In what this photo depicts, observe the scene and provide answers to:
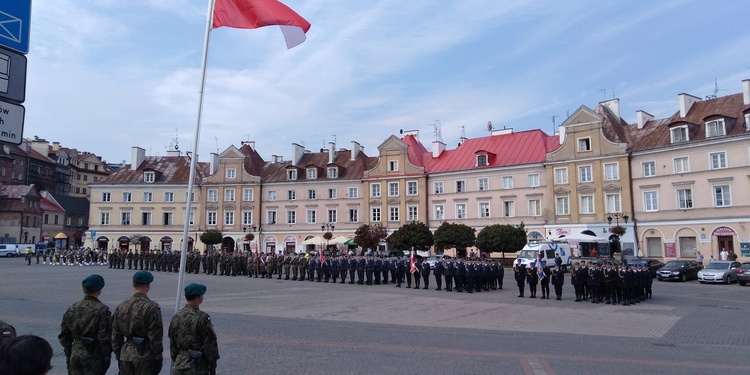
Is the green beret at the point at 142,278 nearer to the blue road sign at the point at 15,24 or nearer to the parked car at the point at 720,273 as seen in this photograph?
the blue road sign at the point at 15,24

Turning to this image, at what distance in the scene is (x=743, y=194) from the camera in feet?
129

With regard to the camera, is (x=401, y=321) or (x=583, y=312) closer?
(x=401, y=321)

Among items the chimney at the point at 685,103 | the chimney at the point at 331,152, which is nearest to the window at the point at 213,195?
the chimney at the point at 331,152

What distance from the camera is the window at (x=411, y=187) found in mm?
57772

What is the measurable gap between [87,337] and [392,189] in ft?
174

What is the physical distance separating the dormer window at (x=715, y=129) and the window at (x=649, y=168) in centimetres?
460

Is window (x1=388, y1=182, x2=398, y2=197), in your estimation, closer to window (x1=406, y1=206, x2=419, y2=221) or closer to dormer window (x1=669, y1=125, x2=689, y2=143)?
window (x1=406, y1=206, x2=419, y2=221)

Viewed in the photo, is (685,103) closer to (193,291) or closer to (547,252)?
(547,252)

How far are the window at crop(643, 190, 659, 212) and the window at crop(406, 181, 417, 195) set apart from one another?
72.4 feet

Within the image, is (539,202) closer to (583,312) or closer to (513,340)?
(583,312)

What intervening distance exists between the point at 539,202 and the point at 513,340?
40.4m

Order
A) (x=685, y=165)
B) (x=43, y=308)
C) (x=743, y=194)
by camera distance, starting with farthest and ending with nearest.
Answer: (x=685, y=165) → (x=743, y=194) → (x=43, y=308)

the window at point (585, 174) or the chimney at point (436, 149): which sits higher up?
the chimney at point (436, 149)

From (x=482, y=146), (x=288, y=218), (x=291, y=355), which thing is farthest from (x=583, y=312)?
(x=288, y=218)
